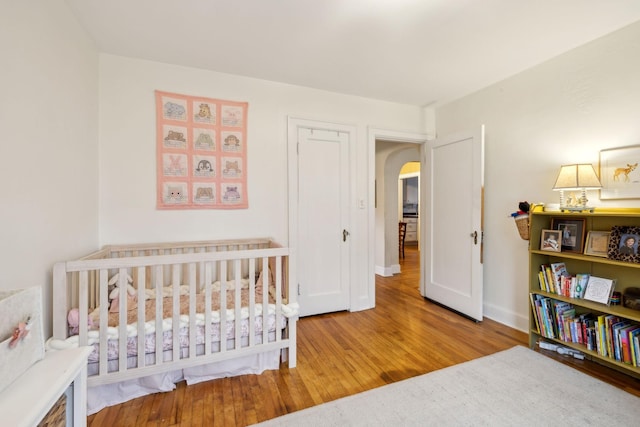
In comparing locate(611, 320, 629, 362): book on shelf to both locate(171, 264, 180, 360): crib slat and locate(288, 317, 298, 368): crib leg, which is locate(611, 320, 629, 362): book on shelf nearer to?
locate(288, 317, 298, 368): crib leg

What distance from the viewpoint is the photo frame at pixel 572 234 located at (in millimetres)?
2037

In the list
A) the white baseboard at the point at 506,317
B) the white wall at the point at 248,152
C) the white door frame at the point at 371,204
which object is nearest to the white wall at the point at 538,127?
the white baseboard at the point at 506,317

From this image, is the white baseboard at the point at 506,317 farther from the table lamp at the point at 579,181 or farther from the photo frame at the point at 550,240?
the table lamp at the point at 579,181

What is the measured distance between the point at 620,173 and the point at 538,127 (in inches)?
27.6

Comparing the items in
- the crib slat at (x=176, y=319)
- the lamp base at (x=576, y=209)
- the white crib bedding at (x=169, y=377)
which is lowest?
the white crib bedding at (x=169, y=377)

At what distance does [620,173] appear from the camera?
190 cm

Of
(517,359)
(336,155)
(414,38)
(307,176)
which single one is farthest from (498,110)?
(517,359)

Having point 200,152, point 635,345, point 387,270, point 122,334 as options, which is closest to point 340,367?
point 122,334

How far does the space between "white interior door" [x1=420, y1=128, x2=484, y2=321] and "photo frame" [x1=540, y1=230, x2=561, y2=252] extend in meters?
0.53

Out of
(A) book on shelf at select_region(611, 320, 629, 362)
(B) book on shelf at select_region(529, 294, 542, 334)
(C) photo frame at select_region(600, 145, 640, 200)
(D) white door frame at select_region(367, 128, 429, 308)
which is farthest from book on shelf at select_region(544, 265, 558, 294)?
(D) white door frame at select_region(367, 128, 429, 308)

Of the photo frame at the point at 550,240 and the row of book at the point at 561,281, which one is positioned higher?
the photo frame at the point at 550,240

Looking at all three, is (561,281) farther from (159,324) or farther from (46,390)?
(46,390)

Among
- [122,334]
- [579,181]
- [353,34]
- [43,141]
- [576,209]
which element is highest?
[353,34]

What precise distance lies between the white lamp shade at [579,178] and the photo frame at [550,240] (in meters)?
0.37
